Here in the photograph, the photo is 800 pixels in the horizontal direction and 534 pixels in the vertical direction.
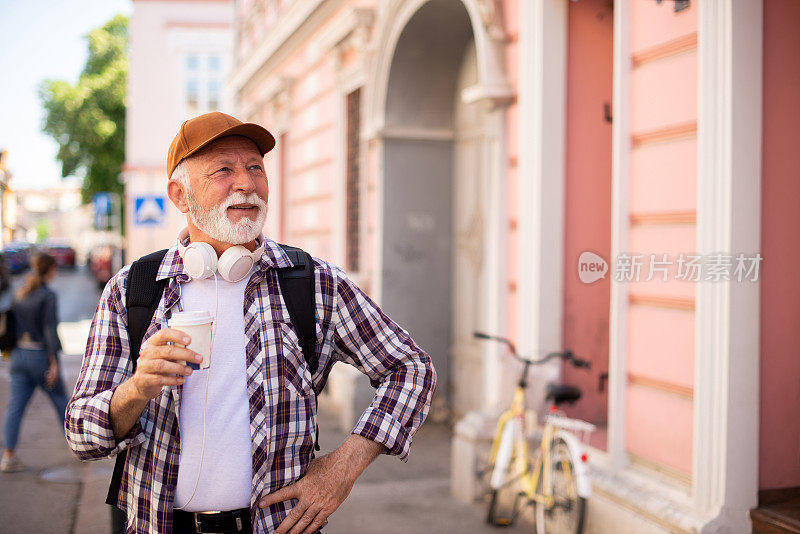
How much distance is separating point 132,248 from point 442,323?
953 inches

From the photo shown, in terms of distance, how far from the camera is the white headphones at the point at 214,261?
2.17 meters

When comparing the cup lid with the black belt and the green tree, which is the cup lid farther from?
the green tree

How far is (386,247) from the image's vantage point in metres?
8.88

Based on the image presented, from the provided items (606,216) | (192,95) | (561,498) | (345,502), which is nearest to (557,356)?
(561,498)

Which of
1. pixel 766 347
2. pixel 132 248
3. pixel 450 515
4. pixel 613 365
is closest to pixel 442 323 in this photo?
pixel 450 515

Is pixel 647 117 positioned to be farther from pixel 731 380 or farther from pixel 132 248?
pixel 132 248

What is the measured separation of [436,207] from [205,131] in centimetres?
684

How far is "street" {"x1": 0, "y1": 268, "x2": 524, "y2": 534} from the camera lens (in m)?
5.86

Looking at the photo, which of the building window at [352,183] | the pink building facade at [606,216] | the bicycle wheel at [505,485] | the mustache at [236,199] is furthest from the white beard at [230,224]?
the building window at [352,183]

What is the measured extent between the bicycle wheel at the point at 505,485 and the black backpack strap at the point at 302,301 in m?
3.29

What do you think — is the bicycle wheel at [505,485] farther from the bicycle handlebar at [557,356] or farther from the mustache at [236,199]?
the mustache at [236,199]

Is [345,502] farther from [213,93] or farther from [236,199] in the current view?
[213,93]

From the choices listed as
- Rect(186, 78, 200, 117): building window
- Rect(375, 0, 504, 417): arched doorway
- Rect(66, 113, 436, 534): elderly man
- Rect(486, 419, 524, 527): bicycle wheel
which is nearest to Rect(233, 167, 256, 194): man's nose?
Rect(66, 113, 436, 534): elderly man

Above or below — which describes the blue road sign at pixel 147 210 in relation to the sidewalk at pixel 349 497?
above
